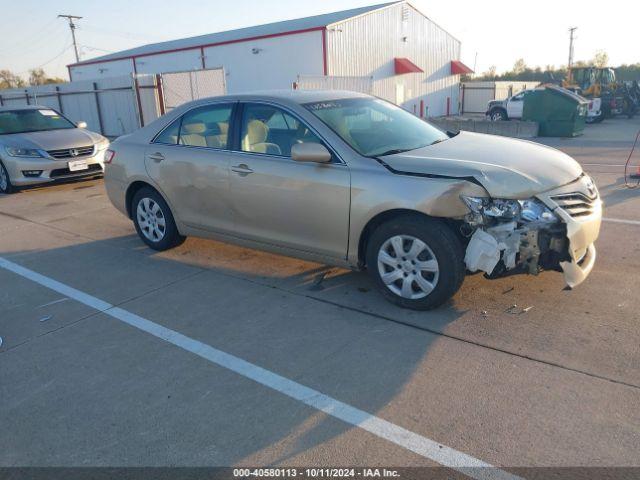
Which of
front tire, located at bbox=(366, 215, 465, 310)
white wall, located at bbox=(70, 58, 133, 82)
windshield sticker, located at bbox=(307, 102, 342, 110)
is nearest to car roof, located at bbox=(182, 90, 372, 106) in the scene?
windshield sticker, located at bbox=(307, 102, 342, 110)

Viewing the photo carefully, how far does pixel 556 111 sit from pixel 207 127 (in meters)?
15.5

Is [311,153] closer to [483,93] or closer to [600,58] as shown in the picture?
[483,93]

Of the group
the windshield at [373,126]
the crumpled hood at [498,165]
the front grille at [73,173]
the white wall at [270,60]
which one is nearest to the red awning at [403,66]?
the white wall at [270,60]

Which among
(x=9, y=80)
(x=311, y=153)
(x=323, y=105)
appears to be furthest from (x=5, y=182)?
(x=9, y=80)

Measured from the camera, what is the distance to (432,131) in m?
5.14

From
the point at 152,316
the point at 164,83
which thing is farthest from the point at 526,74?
the point at 152,316

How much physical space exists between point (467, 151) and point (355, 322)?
171cm

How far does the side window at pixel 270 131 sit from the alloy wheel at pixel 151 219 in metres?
1.51

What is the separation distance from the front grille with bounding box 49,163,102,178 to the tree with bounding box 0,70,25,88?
61242 millimetres

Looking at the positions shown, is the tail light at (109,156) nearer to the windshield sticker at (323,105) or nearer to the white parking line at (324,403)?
the white parking line at (324,403)

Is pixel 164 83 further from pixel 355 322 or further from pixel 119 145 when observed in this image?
pixel 355 322

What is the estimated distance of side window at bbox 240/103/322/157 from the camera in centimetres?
460

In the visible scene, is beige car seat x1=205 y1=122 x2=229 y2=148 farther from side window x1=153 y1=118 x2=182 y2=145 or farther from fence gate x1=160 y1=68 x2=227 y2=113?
fence gate x1=160 y1=68 x2=227 y2=113

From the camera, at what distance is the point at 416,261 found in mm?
3979
